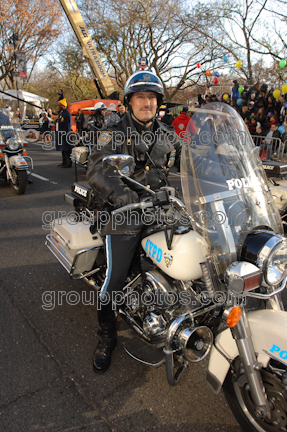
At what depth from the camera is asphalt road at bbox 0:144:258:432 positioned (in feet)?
6.42

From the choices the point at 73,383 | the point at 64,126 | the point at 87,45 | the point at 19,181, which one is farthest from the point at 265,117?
the point at 87,45

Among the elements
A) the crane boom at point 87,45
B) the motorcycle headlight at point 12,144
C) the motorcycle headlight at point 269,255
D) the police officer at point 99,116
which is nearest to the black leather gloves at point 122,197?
the motorcycle headlight at point 269,255

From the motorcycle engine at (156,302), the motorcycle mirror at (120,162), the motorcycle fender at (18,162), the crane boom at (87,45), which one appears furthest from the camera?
the crane boom at (87,45)

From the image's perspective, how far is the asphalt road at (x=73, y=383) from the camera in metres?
1.96

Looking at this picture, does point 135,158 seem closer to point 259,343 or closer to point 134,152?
point 134,152

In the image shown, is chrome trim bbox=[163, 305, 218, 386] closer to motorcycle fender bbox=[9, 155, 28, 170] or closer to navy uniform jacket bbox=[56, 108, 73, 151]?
motorcycle fender bbox=[9, 155, 28, 170]

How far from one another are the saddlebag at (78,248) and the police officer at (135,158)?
444 mm

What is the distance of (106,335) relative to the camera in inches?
98.3

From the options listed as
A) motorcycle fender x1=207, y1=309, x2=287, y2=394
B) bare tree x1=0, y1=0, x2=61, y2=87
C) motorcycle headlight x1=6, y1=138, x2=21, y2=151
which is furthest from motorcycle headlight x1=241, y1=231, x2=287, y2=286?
bare tree x1=0, y1=0, x2=61, y2=87

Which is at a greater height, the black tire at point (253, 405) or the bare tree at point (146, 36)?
the bare tree at point (146, 36)

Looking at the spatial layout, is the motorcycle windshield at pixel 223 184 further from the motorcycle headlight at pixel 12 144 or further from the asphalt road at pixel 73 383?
the motorcycle headlight at pixel 12 144

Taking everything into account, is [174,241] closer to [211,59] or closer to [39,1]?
[211,59]

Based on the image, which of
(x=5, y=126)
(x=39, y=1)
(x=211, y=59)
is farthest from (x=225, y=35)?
(x=39, y=1)

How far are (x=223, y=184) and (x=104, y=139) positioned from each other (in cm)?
99
